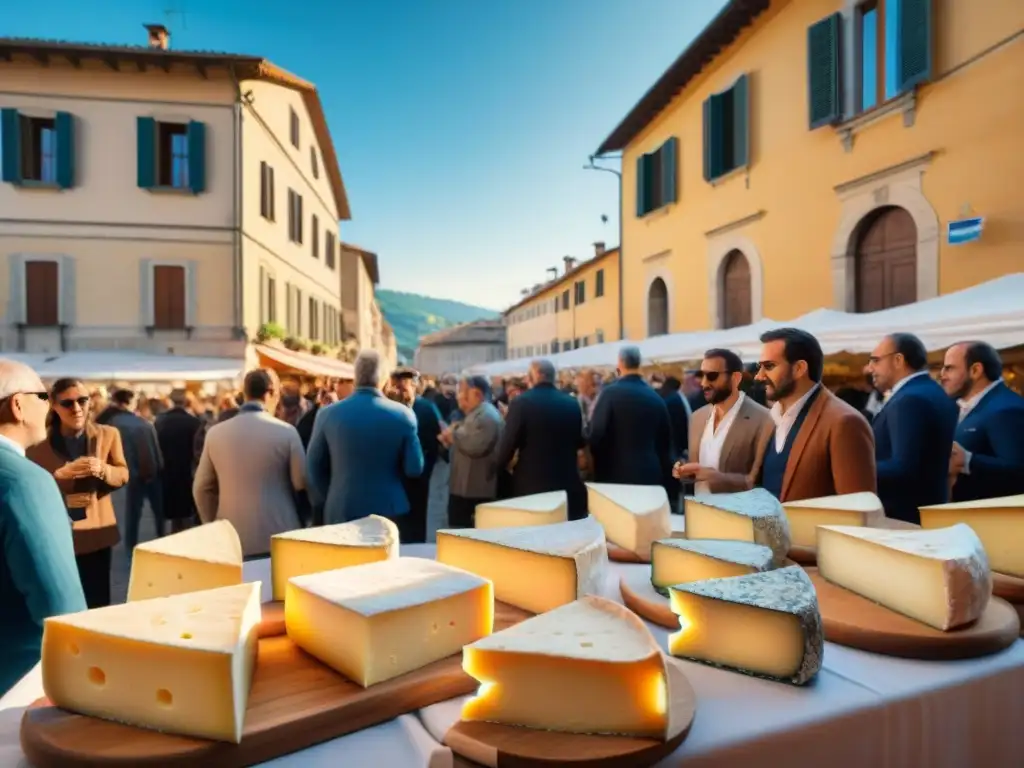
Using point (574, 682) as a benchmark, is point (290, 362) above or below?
above

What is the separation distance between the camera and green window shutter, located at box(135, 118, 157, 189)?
1485cm

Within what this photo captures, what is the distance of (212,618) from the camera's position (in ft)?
4.14

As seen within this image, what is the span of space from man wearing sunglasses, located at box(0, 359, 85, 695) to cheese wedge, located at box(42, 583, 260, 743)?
19.6 inches

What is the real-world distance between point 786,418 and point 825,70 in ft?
30.7

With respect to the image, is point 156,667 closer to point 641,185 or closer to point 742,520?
point 742,520

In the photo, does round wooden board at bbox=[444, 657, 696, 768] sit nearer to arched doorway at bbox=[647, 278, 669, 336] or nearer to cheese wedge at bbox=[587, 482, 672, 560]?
cheese wedge at bbox=[587, 482, 672, 560]

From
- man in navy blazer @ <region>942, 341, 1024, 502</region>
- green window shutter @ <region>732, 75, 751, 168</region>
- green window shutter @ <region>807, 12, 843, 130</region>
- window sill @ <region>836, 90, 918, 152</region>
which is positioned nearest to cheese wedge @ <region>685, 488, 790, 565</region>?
man in navy blazer @ <region>942, 341, 1024, 502</region>

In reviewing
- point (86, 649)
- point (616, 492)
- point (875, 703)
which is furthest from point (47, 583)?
point (875, 703)

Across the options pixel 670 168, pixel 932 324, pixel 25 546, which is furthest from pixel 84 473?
pixel 670 168

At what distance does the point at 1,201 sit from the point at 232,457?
15.8 m

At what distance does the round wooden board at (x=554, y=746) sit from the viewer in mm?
1034

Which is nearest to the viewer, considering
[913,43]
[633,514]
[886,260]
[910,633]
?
[910,633]

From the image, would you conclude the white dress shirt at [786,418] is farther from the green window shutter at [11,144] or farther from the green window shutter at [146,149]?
the green window shutter at [11,144]

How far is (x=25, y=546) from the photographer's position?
1601 millimetres
